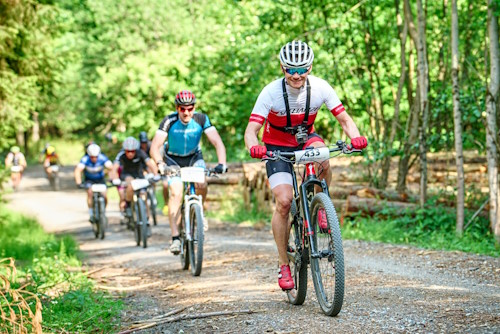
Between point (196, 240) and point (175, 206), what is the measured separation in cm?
76

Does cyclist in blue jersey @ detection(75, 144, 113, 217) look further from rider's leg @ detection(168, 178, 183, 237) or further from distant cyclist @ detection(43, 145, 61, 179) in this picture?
distant cyclist @ detection(43, 145, 61, 179)

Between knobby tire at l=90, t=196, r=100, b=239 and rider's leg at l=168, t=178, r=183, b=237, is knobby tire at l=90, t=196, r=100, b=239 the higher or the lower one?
the lower one

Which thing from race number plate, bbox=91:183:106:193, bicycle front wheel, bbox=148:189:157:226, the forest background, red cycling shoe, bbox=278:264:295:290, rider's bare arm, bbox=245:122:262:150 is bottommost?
red cycling shoe, bbox=278:264:295:290

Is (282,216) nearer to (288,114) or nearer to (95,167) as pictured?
(288,114)

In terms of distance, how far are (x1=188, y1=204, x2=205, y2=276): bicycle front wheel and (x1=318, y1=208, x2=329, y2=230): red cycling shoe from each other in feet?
9.69

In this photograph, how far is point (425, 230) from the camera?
10.9 m

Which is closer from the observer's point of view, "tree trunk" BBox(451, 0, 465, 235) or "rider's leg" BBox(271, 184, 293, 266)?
"rider's leg" BBox(271, 184, 293, 266)

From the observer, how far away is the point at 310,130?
6.43 m

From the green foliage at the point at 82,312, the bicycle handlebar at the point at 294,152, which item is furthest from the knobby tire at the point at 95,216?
the bicycle handlebar at the point at 294,152

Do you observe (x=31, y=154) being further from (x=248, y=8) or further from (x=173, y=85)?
(x=248, y=8)

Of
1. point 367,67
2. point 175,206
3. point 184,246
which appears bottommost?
point 184,246

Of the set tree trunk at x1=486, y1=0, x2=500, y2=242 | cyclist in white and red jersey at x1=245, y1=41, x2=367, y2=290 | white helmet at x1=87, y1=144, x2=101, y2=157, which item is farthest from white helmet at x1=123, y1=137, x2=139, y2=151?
cyclist in white and red jersey at x1=245, y1=41, x2=367, y2=290

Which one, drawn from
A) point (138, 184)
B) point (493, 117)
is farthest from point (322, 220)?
point (138, 184)

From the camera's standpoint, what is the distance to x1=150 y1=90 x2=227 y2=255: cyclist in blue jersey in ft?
28.9
